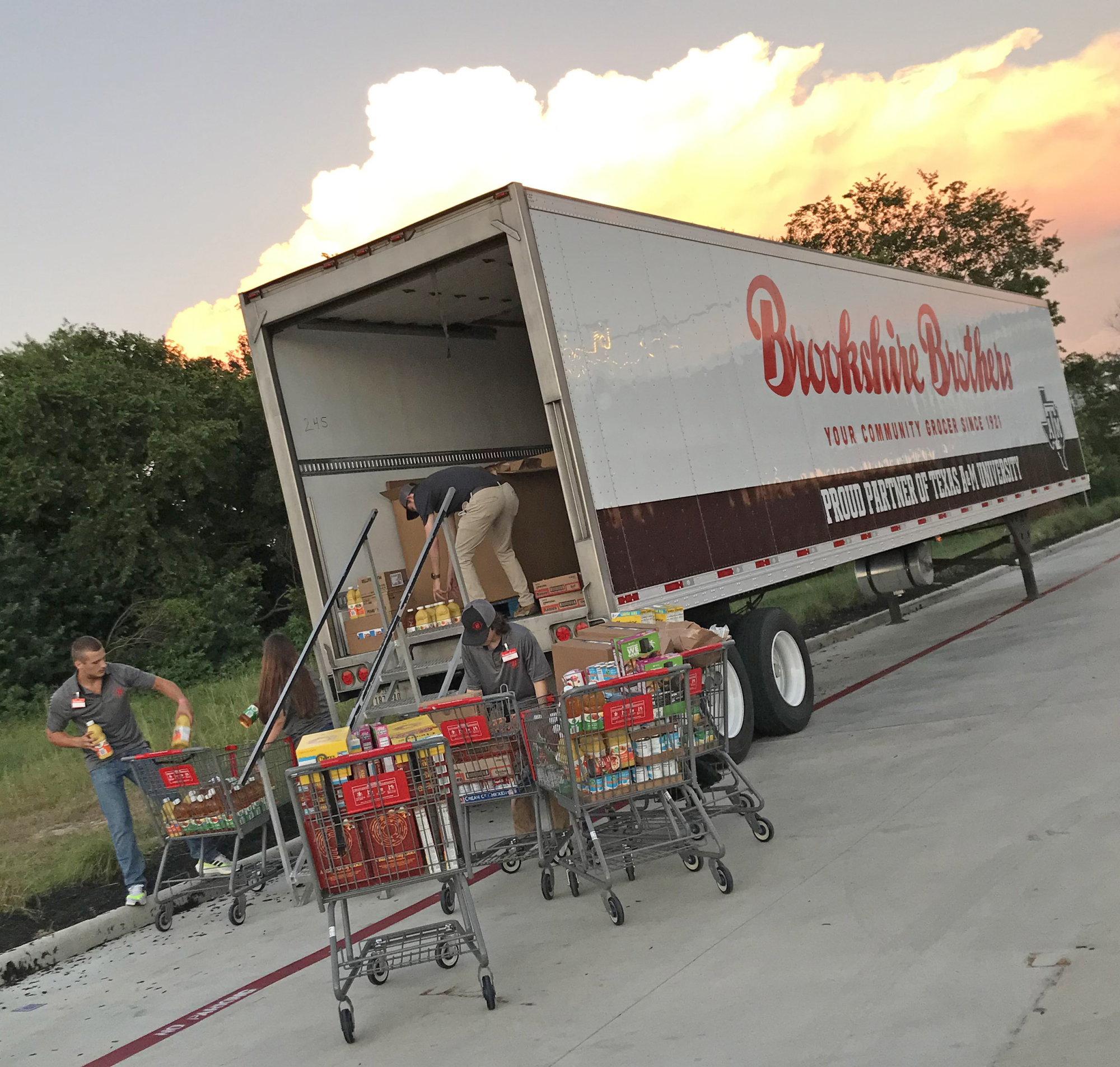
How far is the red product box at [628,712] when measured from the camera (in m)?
5.90

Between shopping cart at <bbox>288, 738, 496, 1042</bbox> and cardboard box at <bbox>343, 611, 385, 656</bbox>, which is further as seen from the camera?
cardboard box at <bbox>343, 611, 385, 656</bbox>

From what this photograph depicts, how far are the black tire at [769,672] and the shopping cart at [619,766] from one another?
3.40m

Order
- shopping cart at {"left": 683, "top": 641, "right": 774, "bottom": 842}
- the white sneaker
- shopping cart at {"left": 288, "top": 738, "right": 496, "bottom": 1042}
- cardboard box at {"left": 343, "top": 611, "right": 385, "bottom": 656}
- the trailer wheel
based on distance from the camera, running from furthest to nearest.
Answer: the trailer wheel, cardboard box at {"left": 343, "top": 611, "right": 385, "bottom": 656}, the white sneaker, shopping cart at {"left": 683, "top": 641, "right": 774, "bottom": 842}, shopping cart at {"left": 288, "top": 738, "right": 496, "bottom": 1042}

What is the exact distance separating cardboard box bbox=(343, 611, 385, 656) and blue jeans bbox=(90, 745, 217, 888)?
1.80 metres

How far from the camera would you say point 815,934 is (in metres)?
5.03

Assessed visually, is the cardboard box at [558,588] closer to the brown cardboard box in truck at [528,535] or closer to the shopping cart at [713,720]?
the brown cardboard box in truck at [528,535]

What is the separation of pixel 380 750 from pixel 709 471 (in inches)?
201

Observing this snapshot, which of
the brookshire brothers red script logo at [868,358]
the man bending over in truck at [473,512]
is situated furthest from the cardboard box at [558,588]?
the brookshire brothers red script logo at [868,358]

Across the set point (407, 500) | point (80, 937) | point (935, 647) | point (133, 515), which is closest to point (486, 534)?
point (407, 500)

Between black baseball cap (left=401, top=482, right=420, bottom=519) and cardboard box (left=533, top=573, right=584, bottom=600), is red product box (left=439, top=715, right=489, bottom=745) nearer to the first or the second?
cardboard box (left=533, top=573, right=584, bottom=600)

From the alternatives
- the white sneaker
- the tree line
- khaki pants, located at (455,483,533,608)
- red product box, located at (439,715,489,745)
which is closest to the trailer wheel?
khaki pants, located at (455,483,533,608)

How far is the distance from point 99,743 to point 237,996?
2584 mm

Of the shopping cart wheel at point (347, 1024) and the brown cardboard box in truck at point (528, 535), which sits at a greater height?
the brown cardboard box in truck at point (528, 535)

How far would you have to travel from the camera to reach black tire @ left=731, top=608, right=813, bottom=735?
9.75m
